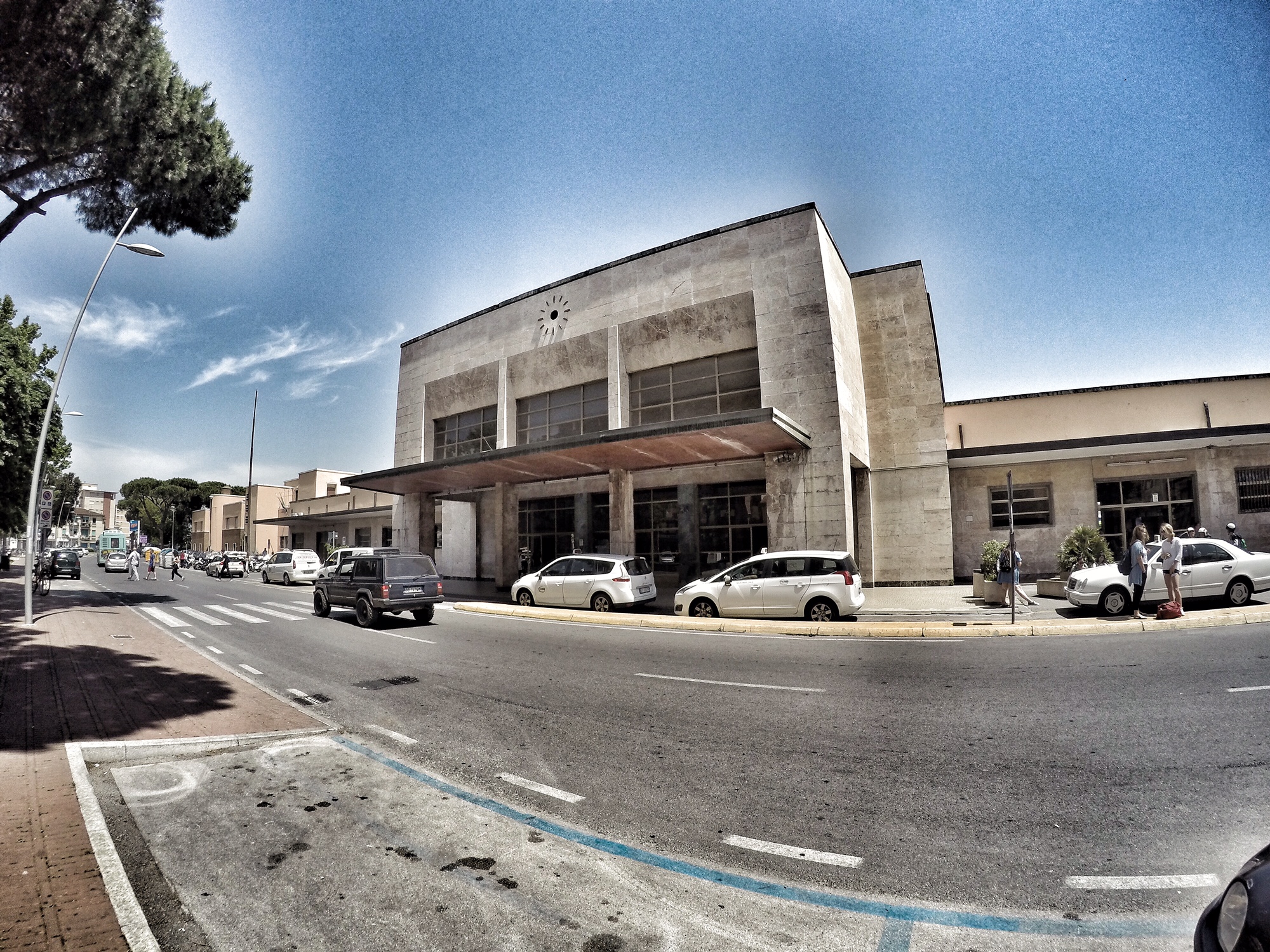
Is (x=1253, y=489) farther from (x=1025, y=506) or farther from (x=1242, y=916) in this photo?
(x=1242, y=916)

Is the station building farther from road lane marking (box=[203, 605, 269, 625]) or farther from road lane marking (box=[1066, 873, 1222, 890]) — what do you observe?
road lane marking (box=[1066, 873, 1222, 890])

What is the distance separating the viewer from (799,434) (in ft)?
57.0

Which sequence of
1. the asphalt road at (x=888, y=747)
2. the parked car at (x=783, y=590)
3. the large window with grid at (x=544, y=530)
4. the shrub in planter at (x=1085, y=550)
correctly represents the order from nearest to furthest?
1. the asphalt road at (x=888, y=747)
2. the parked car at (x=783, y=590)
3. the shrub in planter at (x=1085, y=550)
4. the large window with grid at (x=544, y=530)

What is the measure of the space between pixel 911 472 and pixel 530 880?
71.6ft

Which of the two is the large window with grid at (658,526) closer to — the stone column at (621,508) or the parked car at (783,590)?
the stone column at (621,508)

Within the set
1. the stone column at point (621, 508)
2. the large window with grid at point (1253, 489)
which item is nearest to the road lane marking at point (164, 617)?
the stone column at point (621, 508)

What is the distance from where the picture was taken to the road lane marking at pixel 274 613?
16266mm

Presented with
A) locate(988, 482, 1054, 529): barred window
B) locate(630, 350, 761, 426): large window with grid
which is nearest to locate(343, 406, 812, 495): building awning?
locate(630, 350, 761, 426): large window with grid

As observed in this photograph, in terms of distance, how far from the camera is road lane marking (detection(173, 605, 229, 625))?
15570mm

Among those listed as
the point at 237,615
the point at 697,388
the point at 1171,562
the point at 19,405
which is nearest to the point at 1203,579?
the point at 1171,562

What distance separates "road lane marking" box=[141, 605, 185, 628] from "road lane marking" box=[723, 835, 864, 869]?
53.0 feet

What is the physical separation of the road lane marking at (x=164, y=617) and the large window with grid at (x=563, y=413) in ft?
45.1

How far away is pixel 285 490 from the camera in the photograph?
72312 mm

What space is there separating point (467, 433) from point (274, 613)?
14348 millimetres
